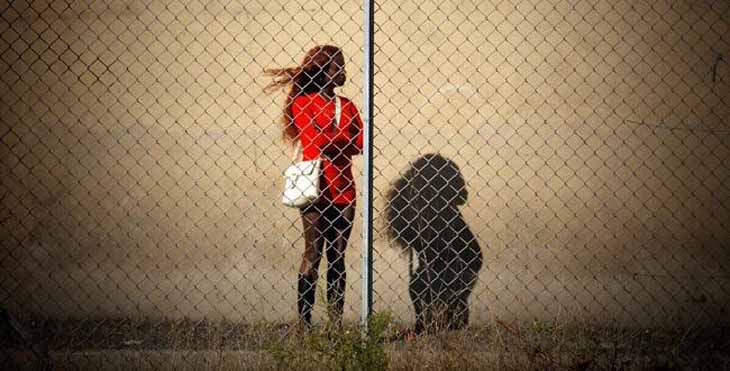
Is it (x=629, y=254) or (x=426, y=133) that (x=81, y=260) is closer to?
(x=426, y=133)

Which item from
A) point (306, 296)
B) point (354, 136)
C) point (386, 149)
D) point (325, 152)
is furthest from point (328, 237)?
point (386, 149)

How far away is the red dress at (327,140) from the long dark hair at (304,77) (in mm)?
64

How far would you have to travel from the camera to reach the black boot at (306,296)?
10.4 ft

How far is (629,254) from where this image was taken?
390 centimetres

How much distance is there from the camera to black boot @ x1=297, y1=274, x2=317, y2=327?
10.4 feet

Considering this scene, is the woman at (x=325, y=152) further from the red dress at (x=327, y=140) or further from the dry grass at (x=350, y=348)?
the dry grass at (x=350, y=348)

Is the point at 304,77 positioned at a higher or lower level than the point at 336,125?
higher

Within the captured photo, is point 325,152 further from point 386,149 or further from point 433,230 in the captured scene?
point 433,230

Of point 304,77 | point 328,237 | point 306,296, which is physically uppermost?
point 304,77

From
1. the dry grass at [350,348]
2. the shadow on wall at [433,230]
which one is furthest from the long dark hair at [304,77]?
the dry grass at [350,348]

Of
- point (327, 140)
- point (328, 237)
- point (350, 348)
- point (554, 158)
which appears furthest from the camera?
point (554, 158)

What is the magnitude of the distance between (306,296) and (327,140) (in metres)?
0.97

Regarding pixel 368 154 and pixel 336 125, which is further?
pixel 336 125

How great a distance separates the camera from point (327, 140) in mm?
3176
